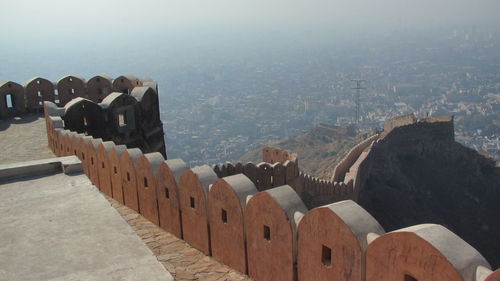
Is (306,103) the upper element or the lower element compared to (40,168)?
lower

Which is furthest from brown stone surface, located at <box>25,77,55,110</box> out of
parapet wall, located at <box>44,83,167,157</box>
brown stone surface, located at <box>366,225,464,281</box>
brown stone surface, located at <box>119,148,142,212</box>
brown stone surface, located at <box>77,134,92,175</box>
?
brown stone surface, located at <box>366,225,464,281</box>

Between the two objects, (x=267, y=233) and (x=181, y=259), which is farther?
(x=181, y=259)

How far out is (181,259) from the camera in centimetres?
632

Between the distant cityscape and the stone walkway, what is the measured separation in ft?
248

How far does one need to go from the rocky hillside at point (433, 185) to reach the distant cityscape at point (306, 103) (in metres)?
48.1

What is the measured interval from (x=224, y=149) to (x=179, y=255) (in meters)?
87.8

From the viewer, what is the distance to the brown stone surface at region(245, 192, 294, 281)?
5.00 m

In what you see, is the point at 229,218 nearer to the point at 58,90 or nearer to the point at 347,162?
the point at 58,90

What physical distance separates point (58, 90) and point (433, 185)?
22.1 metres

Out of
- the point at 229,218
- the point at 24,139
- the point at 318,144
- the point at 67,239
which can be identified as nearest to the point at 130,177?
the point at 229,218

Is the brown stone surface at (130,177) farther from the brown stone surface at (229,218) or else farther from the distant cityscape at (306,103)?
the distant cityscape at (306,103)

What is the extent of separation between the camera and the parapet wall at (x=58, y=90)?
612 inches

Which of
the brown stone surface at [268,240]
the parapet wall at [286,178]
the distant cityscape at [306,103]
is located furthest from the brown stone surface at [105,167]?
the distant cityscape at [306,103]

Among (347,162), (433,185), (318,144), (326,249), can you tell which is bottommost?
(318,144)
